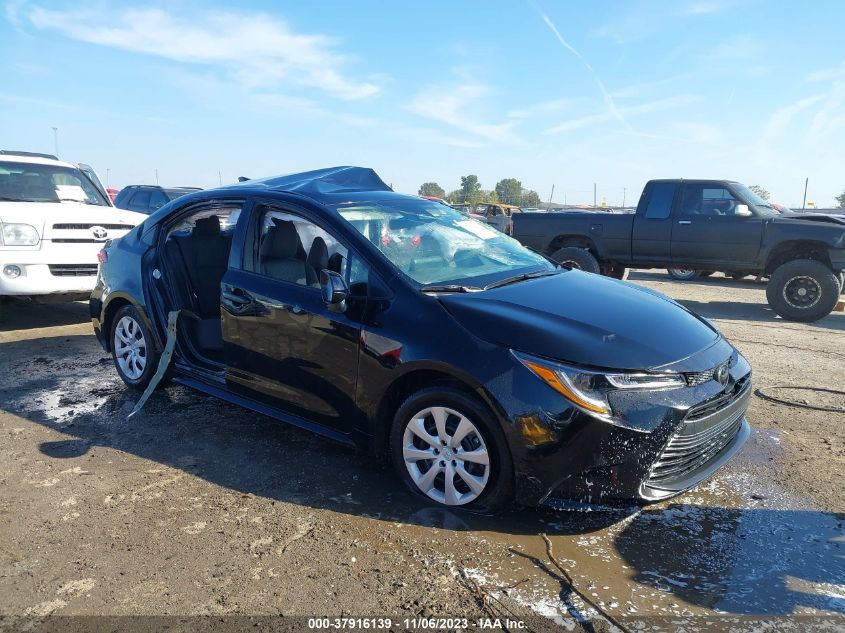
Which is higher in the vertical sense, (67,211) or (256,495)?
(67,211)

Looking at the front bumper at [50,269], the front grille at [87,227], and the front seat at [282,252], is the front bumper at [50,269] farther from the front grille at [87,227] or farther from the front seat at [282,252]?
the front seat at [282,252]

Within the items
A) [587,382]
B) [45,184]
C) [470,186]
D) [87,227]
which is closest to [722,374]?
[587,382]

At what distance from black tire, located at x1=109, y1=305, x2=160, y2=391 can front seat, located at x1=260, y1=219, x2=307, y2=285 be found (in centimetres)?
141

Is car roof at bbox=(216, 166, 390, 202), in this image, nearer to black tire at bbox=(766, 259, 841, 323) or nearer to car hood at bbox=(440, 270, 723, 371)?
car hood at bbox=(440, 270, 723, 371)

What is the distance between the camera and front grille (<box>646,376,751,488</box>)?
301 centimetres

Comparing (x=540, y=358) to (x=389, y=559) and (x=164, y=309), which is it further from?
(x=164, y=309)

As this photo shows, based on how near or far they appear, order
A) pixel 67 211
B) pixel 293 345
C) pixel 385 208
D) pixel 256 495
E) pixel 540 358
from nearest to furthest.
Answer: pixel 540 358 → pixel 256 495 → pixel 293 345 → pixel 385 208 → pixel 67 211

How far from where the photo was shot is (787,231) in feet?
31.1

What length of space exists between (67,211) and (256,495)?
18.2 ft

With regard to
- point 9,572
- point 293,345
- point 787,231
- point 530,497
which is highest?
point 787,231

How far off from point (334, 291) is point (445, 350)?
751mm

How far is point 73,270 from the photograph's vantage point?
7348 millimetres

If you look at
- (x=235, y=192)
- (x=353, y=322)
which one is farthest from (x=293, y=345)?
(x=235, y=192)

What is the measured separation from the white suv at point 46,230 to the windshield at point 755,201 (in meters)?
8.67
